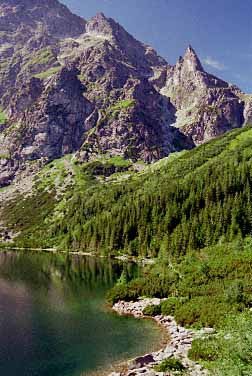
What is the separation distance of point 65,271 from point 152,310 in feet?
223

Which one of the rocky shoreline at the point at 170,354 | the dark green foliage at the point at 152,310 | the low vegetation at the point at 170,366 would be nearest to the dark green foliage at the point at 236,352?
the low vegetation at the point at 170,366

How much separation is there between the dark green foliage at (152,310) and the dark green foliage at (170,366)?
92.8ft

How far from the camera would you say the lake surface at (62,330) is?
4978cm

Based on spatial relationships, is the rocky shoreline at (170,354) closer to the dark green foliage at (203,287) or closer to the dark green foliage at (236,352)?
the dark green foliage at (203,287)

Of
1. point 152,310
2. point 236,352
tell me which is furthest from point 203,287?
point 236,352

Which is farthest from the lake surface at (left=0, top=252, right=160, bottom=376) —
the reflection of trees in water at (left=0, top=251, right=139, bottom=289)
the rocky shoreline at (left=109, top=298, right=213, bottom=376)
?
the rocky shoreline at (left=109, top=298, right=213, bottom=376)

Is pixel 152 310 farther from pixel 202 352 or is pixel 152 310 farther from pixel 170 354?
pixel 202 352

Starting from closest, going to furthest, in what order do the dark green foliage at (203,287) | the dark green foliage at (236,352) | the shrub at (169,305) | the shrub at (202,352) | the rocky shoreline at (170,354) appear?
1. the dark green foliage at (236,352)
2. the rocky shoreline at (170,354)
3. the shrub at (202,352)
4. the dark green foliage at (203,287)
5. the shrub at (169,305)

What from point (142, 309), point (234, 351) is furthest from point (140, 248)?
point (234, 351)

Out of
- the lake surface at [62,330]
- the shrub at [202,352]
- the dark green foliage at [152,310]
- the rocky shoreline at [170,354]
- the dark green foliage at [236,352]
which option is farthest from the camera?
the dark green foliage at [152,310]

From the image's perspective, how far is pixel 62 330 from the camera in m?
63.8

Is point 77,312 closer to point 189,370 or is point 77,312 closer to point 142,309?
point 142,309

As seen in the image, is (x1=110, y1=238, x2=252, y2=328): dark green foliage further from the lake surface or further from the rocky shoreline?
the lake surface

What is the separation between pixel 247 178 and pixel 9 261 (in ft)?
390
